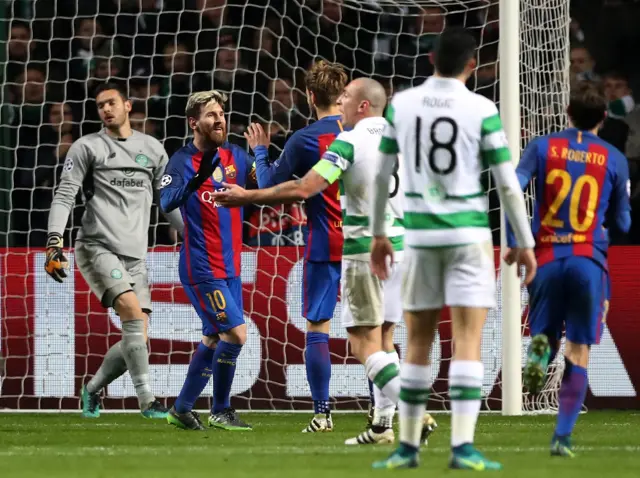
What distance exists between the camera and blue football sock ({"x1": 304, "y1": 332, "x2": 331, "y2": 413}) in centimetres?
793

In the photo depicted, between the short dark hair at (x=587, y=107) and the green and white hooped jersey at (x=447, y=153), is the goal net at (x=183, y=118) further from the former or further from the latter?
the green and white hooped jersey at (x=447, y=153)

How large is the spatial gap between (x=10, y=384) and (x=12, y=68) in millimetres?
2960

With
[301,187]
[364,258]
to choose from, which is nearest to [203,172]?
[364,258]

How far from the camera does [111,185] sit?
935 cm

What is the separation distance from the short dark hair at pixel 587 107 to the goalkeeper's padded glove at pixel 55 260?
4.02 metres

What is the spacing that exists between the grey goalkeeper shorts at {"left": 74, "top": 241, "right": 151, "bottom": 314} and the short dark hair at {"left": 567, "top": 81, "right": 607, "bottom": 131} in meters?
3.95

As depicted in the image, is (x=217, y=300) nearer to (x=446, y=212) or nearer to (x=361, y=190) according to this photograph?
(x=361, y=190)

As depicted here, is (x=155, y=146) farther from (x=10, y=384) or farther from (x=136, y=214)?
(x=10, y=384)

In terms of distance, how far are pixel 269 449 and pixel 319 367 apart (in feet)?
4.62

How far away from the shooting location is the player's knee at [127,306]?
9.20 metres

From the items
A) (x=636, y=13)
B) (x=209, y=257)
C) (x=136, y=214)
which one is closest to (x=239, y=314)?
(x=209, y=257)

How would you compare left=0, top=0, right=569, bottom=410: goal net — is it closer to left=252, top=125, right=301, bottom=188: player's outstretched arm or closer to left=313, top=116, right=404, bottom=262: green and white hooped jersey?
left=252, top=125, right=301, bottom=188: player's outstretched arm

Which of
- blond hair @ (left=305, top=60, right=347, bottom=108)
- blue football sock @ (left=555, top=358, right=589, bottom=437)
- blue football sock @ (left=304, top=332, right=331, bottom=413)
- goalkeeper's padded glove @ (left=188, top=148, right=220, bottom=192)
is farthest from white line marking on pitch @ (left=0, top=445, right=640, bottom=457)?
blond hair @ (left=305, top=60, right=347, bottom=108)

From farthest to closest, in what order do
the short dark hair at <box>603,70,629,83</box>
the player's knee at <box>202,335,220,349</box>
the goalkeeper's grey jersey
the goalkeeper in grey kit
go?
1. the short dark hair at <box>603,70,629,83</box>
2. the goalkeeper's grey jersey
3. the goalkeeper in grey kit
4. the player's knee at <box>202,335,220,349</box>
